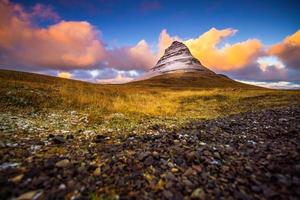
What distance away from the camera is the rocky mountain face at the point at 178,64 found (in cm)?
15540

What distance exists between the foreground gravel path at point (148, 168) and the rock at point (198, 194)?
19mm

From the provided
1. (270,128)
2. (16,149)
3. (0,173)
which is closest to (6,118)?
(16,149)

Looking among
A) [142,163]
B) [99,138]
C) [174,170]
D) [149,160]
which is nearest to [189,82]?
[99,138]

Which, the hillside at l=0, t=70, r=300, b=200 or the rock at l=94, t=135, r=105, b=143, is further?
the rock at l=94, t=135, r=105, b=143

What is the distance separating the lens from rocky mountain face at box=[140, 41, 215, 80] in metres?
155

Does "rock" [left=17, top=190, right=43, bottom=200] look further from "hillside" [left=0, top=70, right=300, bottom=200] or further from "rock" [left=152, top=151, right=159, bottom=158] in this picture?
"rock" [left=152, top=151, right=159, bottom=158]

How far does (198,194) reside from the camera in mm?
3350

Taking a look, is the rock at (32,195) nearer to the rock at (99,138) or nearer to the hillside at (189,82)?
the rock at (99,138)

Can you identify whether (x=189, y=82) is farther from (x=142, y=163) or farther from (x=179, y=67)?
(x=142, y=163)

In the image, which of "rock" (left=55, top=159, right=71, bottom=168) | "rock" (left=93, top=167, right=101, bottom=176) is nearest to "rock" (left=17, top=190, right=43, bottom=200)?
"rock" (left=55, top=159, right=71, bottom=168)

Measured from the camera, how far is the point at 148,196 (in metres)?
3.31

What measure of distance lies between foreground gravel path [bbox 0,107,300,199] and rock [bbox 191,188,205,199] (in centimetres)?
2

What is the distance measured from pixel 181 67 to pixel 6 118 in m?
159

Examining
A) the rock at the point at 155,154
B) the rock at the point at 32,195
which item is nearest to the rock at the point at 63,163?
the rock at the point at 32,195
